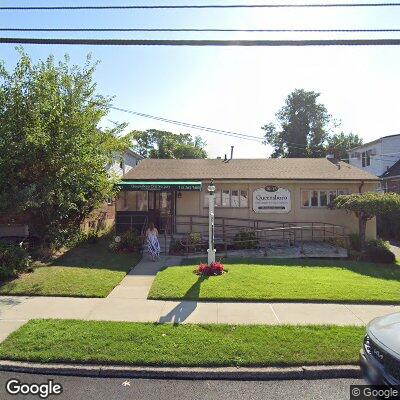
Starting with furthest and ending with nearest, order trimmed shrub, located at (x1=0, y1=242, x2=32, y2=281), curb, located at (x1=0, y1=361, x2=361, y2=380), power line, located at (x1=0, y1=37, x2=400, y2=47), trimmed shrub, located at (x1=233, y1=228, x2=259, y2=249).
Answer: trimmed shrub, located at (x1=233, y1=228, x2=259, y2=249)
trimmed shrub, located at (x1=0, y1=242, x2=32, y2=281)
power line, located at (x1=0, y1=37, x2=400, y2=47)
curb, located at (x1=0, y1=361, x2=361, y2=380)

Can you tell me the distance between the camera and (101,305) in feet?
26.2

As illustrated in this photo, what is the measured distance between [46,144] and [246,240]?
856cm

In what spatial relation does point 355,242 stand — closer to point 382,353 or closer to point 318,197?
point 318,197

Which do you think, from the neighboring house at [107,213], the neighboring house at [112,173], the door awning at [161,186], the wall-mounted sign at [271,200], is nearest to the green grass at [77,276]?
the door awning at [161,186]

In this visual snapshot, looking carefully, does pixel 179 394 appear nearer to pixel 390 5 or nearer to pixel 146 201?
pixel 390 5

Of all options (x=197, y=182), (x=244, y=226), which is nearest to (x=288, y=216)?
(x=244, y=226)

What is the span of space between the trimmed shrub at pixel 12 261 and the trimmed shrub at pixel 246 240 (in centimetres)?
800

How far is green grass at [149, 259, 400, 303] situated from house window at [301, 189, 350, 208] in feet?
19.0

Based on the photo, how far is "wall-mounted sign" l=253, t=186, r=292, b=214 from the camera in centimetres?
1769

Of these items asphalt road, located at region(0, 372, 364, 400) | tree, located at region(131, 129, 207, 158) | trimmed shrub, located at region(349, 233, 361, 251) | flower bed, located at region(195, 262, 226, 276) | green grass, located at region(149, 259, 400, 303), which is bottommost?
asphalt road, located at region(0, 372, 364, 400)

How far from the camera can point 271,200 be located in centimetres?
1772
